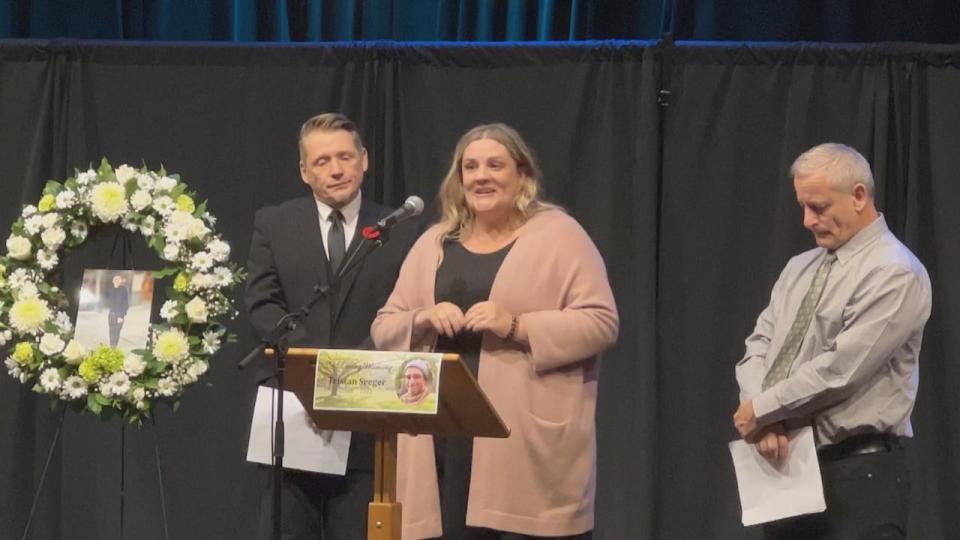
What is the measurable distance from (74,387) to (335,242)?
91 cm

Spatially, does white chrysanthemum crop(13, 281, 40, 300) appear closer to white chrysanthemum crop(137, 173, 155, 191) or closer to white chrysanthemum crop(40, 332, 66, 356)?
white chrysanthemum crop(40, 332, 66, 356)

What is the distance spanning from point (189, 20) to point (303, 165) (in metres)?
1.78

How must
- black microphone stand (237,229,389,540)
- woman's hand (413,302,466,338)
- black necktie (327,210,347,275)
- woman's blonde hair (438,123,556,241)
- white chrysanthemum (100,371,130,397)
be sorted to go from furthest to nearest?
Answer: black necktie (327,210,347,275) < white chrysanthemum (100,371,130,397) < woman's blonde hair (438,123,556,241) < woman's hand (413,302,466,338) < black microphone stand (237,229,389,540)

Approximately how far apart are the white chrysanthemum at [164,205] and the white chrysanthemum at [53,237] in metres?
0.29

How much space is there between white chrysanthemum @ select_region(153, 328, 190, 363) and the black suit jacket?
Result: 26 cm

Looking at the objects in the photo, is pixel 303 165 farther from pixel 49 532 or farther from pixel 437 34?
pixel 49 532

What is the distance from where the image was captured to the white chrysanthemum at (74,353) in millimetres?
4062

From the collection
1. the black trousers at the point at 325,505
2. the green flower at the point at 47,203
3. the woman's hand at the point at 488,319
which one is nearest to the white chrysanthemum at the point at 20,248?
the green flower at the point at 47,203

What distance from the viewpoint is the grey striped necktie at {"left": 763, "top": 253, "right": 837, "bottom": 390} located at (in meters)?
3.57

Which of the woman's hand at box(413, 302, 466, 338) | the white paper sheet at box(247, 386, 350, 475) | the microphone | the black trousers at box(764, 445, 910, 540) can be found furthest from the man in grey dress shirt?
the white paper sheet at box(247, 386, 350, 475)

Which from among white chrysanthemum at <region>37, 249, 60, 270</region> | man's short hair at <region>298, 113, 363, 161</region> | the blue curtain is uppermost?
the blue curtain

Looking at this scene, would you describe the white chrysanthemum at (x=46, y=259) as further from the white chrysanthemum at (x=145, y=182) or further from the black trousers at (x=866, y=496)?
the black trousers at (x=866, y=496)

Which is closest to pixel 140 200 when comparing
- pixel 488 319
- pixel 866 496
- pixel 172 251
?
pixel 172 251

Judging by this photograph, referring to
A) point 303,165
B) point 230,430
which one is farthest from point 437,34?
point 230,430
